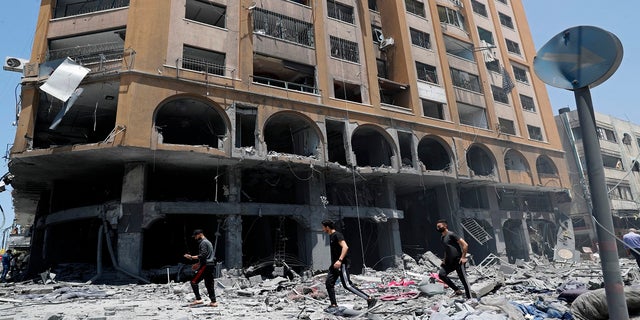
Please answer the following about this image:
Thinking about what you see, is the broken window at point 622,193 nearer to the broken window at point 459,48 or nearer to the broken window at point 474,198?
the broken window at point 474,198

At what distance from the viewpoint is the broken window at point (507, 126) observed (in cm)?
2998

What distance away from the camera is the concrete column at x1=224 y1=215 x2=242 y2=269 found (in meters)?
17.1

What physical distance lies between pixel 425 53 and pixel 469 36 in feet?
22.0

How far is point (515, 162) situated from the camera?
30.3 metres

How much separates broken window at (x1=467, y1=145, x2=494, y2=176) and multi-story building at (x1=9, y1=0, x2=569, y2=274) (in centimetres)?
14

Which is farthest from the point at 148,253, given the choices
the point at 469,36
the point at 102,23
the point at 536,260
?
the point at 469,36

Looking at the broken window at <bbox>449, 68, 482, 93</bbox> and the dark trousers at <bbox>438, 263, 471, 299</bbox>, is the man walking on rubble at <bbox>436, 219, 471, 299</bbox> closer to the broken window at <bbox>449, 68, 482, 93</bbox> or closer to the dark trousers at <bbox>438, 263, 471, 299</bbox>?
the dark trousers at <bbox>438, 263, 471, 299</bbox>

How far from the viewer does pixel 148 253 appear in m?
21.2

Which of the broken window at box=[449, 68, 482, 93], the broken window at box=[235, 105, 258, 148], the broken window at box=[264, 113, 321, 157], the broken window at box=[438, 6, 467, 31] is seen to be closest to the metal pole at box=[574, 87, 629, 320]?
the broken window at box=[235, 105, 258, 148]

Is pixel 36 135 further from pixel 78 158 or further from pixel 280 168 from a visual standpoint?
pixel 280 168

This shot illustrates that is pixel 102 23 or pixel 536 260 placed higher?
pixel 102 23

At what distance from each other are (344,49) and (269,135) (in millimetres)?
7335

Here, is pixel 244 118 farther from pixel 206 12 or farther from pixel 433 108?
pixel 433 108

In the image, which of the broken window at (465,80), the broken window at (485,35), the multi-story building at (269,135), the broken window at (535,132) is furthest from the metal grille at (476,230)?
the broken window at (485,35)
